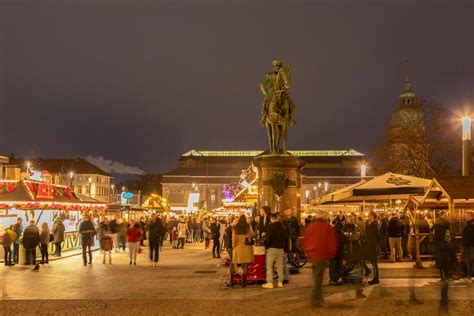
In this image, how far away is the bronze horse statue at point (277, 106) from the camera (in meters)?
20.5

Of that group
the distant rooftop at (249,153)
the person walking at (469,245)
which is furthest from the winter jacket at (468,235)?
the distant rooftop at (249,153)

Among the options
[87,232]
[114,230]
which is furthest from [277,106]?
[114,230]

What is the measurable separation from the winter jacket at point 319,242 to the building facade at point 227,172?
110m

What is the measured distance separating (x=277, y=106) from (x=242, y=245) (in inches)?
324

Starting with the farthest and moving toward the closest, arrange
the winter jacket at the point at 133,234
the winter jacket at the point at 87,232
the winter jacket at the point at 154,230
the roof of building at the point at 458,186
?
the winter jacket at the point at 87,232, the winter jacket at the point at 133,234, the winter jacket at the point at 154,230, the roof of building at the point at 458,186

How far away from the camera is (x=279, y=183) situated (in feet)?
63.4

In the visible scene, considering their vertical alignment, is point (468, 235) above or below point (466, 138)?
below

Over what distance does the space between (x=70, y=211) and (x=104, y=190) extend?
109 meters

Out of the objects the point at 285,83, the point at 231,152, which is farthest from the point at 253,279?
the point at 231,152

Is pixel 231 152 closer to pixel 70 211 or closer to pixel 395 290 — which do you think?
pixel 70 211

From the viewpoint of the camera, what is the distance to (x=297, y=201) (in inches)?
775

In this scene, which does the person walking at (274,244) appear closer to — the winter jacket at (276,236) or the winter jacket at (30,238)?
the winter jacket at (276,236)

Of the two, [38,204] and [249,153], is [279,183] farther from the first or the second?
[249,153]

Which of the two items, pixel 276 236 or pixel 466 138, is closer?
pixel 276 236
